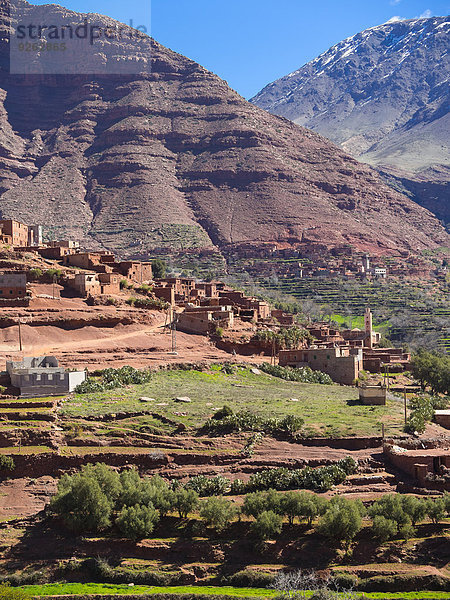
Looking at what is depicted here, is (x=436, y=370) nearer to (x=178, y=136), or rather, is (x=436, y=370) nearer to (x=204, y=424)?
(x=204, y=424)

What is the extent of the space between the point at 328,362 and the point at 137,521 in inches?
1076

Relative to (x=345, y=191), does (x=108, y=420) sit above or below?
below

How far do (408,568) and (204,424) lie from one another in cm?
1205

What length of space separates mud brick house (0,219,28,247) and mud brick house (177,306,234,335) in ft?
52.5

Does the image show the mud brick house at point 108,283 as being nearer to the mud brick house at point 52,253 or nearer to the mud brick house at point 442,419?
the mud brick house at point 52,253

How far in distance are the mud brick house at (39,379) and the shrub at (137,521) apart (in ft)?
35.7

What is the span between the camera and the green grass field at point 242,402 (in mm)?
37656

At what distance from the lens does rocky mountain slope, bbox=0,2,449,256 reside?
151500mm

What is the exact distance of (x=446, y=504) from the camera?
99.5 ft

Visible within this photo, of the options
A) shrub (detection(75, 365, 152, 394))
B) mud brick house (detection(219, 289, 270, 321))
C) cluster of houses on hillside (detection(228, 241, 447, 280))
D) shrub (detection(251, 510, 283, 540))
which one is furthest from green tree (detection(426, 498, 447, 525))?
cluster of houses on hillside (detection(228, 241, 447, 280))

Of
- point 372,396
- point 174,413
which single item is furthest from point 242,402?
point 372,396

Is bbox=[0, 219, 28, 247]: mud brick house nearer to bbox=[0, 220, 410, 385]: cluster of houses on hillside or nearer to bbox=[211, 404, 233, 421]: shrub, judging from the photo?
bbox=[0, 220, 410, 385]: cluster of houses on hillside

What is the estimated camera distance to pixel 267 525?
29.2m

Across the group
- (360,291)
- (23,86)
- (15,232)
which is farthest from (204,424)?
(23,86)
